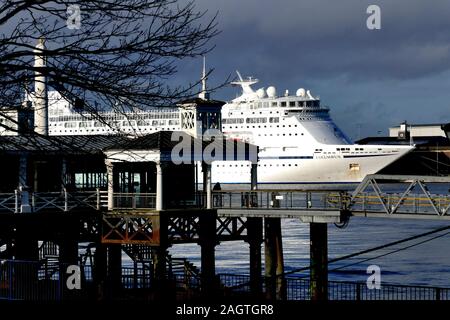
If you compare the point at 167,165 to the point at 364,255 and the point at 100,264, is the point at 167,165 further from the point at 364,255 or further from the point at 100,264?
the point at 364,255

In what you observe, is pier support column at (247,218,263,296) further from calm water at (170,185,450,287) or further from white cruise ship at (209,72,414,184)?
white cruise ship at (209,72,414,184)

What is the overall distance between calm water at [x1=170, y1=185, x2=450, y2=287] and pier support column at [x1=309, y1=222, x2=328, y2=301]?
1131cm

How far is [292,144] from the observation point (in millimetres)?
144000

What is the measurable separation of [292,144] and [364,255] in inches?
3155

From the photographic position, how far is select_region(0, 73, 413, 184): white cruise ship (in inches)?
5581

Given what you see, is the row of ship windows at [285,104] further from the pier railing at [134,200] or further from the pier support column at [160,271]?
the pier support column at [160,271]

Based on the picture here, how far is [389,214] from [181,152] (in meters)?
7.07

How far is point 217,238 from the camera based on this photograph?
3512cm

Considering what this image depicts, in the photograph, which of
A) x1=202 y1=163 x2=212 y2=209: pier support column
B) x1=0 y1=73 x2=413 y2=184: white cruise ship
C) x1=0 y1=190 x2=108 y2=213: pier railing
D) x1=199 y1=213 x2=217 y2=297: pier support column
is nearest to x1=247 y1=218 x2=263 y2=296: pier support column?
x1=202 y1=163 x2=212 y2=209: pier support column

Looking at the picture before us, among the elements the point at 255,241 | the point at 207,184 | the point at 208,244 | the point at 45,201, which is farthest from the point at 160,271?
the point at 255,241

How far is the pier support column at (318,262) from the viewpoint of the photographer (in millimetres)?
33812

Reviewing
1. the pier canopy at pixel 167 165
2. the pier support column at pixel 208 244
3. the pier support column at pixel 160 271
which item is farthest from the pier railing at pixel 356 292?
the pier canopy at pixel 167 165

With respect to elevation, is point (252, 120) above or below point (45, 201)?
above
